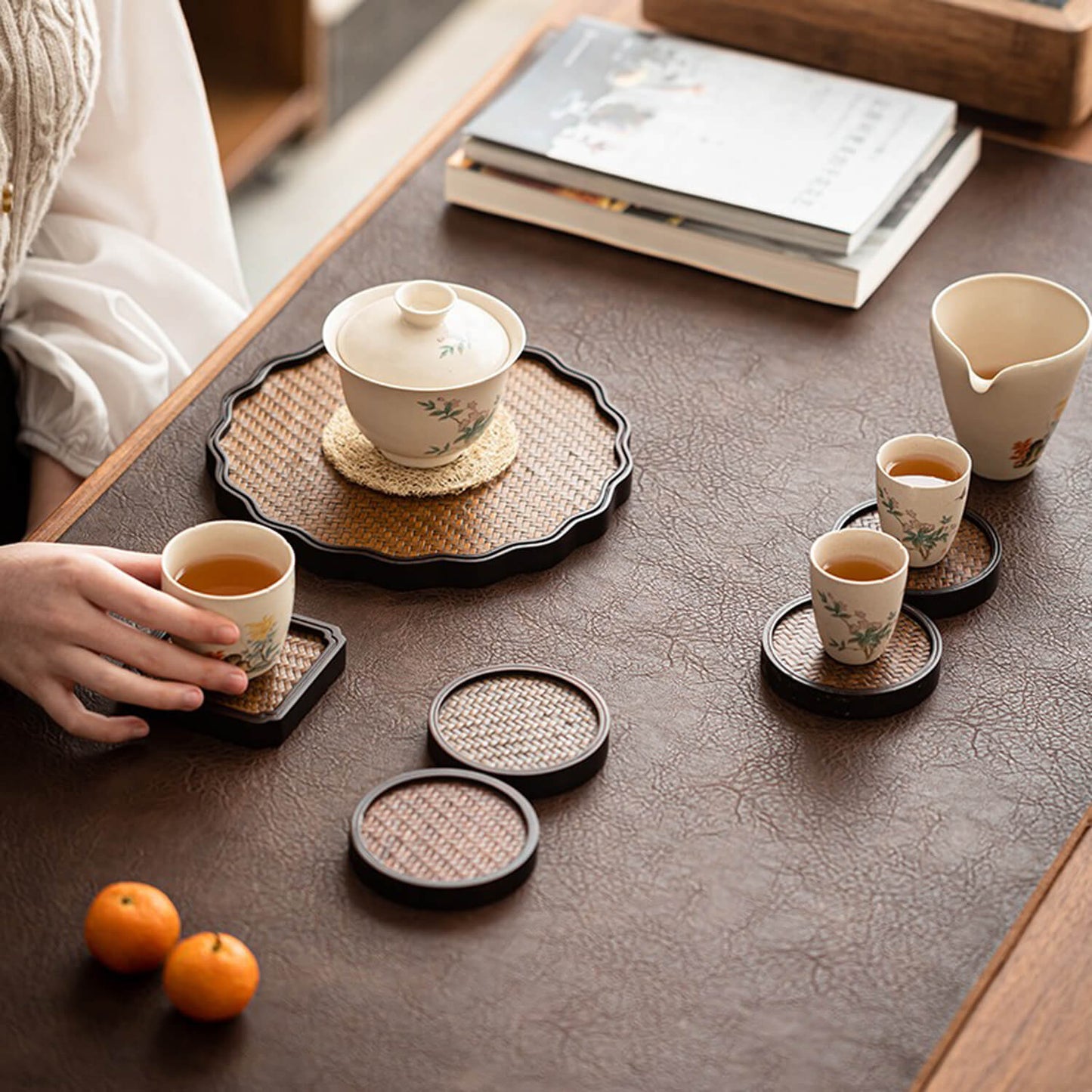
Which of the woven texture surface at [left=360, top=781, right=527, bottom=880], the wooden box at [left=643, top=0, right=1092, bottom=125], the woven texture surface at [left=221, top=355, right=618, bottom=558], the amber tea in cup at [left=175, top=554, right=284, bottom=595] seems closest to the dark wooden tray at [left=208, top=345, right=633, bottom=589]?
the woven texture surface at [left=221, top=355, right=618, bottom=558]

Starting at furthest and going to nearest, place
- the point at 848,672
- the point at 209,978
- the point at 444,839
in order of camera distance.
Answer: the point at 848,672 < the point at 444,839 < the point at 209,978

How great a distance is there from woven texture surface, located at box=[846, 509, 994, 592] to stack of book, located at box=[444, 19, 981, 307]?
0.99 ft

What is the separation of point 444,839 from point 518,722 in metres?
0.11

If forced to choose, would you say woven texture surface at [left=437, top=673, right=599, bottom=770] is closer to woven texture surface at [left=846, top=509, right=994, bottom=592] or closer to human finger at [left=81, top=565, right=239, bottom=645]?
human finger at [left=81, top=565, right=239, bottom=645]

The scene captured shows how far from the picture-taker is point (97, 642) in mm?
986

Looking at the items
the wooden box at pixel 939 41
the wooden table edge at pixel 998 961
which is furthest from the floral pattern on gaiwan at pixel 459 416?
the wooden box at pixel 939 41

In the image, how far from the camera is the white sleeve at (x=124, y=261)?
137 cm

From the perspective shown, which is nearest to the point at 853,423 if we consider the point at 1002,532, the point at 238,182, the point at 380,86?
the point at 1002,532

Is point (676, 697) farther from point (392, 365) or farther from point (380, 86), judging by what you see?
point (380, 86)

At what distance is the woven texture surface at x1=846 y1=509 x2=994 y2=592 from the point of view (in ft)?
3.66

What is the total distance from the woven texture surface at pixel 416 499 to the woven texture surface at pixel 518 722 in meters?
0.13

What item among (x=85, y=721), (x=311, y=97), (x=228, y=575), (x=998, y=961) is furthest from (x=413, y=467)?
(x=311, y=97)

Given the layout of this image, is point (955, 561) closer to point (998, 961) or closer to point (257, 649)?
point (998, 961)

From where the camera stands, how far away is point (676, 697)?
104 centimetres
